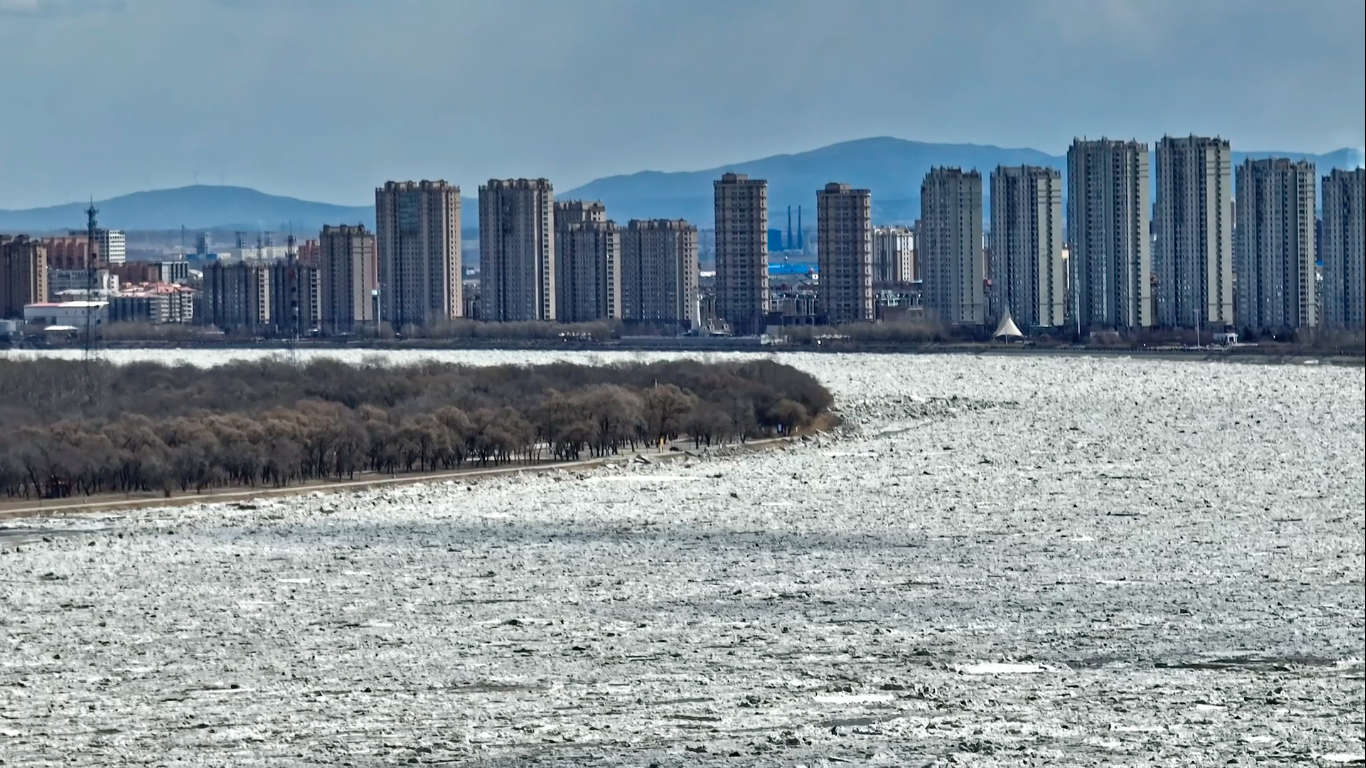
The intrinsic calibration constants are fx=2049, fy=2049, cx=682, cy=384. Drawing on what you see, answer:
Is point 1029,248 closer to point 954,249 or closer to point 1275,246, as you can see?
point 954,249

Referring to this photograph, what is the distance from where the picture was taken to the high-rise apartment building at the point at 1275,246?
51.2m

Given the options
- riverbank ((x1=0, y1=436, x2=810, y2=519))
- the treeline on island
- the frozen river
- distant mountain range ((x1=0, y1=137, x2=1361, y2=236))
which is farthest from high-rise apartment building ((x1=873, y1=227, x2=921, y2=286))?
the frozen river

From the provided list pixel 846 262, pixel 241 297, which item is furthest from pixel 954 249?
pixel 241 297

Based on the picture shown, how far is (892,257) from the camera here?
363 feet

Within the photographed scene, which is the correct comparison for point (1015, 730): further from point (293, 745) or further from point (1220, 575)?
point (1220, 575)

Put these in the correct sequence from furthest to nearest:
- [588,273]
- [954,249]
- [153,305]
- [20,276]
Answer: [153,305] < [588,273] < [20,276] < [954,249]

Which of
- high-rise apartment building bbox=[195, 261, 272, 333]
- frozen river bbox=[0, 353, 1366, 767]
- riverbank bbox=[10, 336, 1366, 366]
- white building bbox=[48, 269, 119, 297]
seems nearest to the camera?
frozen river bbox=[0, 353, 1366, 767]

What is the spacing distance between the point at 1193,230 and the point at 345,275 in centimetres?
3630

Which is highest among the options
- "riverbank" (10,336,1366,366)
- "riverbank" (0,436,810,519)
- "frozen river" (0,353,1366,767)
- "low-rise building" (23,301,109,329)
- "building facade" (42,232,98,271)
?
"building facade" (42,232,98,271)

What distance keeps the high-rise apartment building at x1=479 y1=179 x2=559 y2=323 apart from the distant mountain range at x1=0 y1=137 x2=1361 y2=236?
781 inches

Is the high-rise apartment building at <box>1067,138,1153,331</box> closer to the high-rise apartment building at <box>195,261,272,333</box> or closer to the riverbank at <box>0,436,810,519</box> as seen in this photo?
the high-rise apartment building at <box>195,261,272,333</box>

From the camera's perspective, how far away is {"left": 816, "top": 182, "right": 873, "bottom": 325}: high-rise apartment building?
7838 cm

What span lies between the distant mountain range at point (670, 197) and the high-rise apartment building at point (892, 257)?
8.48m

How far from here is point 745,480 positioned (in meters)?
20.9
